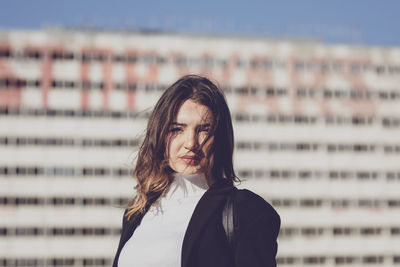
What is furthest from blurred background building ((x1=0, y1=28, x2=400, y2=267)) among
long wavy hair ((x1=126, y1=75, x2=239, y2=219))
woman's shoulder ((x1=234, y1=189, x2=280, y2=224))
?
woman's shoulder ((x1=234, y1=189, x2=280, y2=224))

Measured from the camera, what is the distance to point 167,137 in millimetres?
4445

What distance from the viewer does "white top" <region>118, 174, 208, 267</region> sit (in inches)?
162

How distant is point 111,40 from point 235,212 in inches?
2838

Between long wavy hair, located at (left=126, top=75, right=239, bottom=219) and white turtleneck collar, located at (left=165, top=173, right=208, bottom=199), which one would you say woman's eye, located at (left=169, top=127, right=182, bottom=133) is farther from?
white turtleneck collar, located at (left=165, top=173, right=208, bottom=199)

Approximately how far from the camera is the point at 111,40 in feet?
243

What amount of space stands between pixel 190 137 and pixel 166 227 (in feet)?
2.14

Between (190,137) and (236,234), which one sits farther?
(190,137)

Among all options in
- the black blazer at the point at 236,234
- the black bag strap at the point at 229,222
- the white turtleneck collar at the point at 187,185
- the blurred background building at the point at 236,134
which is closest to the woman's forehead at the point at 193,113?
the white turtleneck collar at the point at 187,185

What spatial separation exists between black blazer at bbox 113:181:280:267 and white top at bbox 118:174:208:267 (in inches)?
8.5

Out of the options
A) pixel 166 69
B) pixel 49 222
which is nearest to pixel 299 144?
pixel 166 69

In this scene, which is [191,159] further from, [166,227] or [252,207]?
[252,207]

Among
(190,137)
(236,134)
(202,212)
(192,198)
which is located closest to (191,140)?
(190,137)

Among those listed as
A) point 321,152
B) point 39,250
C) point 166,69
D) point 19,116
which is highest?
point 166,69

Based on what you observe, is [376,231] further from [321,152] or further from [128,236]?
[128,236]
